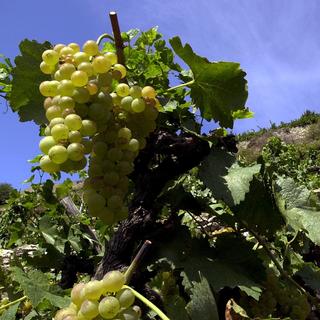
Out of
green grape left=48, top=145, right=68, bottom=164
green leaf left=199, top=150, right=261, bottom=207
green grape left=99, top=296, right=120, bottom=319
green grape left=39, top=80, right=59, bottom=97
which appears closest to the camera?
green grape left=99, top=296, right=120, bottom=319

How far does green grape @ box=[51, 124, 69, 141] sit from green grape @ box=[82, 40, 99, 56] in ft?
0.60

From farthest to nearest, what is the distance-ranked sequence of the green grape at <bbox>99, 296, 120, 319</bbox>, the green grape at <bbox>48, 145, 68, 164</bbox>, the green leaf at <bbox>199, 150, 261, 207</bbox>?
1. the green leaf at <bbox>199, 150, 261, 207</bbox>
2. the green grape at <bbox>48, 145, 68, 164</bbox>
3. the green grape at <bbox>99, 296, 120, 319</bbox>

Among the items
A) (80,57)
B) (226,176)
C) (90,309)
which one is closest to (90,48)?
(80,57)

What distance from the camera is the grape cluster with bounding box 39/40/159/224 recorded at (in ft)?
3.18

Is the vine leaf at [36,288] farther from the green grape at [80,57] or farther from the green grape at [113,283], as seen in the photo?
the green grape at [80,57]

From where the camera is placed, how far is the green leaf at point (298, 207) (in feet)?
4.08

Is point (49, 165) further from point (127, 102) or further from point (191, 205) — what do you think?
point (191, 205)

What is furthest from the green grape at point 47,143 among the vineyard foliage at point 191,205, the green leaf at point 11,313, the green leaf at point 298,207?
the green leaf at point 298,207

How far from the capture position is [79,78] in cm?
99

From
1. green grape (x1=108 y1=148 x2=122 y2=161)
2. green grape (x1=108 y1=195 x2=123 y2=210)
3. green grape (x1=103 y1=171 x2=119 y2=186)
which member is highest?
green grape (x1=108 y1=148 x2=122 y2=161)

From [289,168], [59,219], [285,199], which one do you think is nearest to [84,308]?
[285,199]

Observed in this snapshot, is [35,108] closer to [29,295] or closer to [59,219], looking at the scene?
[29,295]

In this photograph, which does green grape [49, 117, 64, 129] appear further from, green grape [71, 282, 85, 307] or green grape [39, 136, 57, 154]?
green grape [71, 282, 85, 307]

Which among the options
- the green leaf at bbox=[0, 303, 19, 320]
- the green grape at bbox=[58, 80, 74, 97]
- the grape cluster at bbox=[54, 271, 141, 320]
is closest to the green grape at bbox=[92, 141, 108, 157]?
the green grape at bbox=[58, 80, 74, 97]
